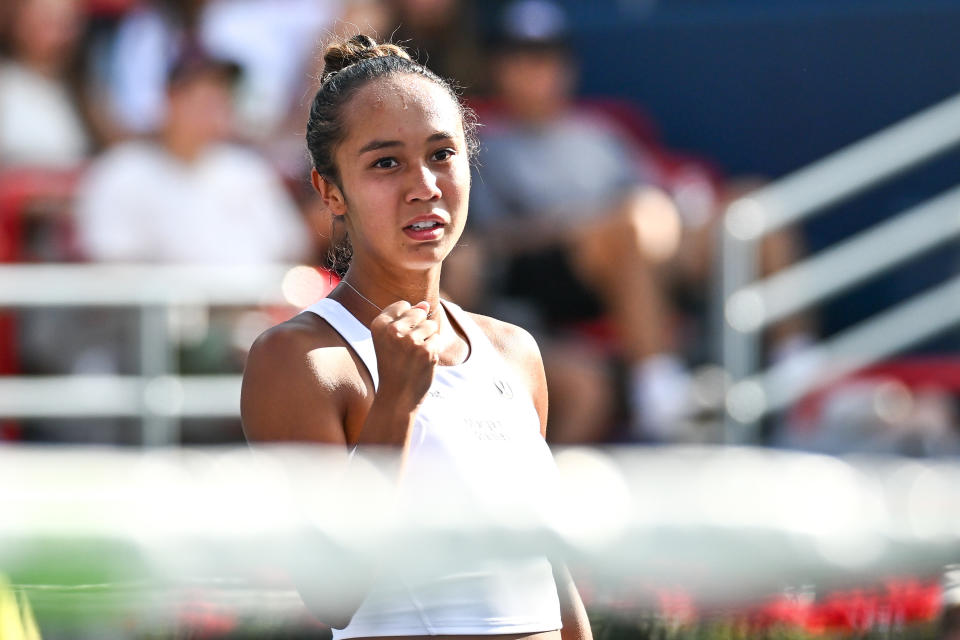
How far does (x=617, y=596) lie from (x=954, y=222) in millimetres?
5040

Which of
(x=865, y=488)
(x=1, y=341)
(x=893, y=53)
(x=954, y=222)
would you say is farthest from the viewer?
(x=893, y=53)

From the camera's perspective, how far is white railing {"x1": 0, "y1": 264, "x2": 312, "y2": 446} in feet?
18.1

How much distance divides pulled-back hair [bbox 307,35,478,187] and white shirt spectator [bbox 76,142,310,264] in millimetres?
3773

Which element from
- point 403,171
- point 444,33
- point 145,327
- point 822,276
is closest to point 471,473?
point 403,171

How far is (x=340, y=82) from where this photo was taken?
2191 mm

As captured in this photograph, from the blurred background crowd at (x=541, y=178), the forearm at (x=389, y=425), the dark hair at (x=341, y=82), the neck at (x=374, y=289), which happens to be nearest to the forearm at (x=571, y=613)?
the forearm at (x=389, y=425)

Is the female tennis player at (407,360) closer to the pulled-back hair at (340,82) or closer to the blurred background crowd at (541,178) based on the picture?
the pulled-back hair at (340,82)

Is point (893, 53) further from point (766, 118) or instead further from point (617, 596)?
point (617, 596)

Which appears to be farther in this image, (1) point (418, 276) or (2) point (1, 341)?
(2) point (1, 341)

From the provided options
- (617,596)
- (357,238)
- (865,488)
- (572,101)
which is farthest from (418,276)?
(572,101)

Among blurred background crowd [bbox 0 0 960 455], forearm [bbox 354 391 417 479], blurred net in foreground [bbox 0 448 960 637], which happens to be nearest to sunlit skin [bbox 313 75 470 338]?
forearm [bbox 354 391 417 479]

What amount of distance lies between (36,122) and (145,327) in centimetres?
136

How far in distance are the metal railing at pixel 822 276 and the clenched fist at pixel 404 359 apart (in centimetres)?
406

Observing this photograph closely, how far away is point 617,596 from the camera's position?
1604mm
